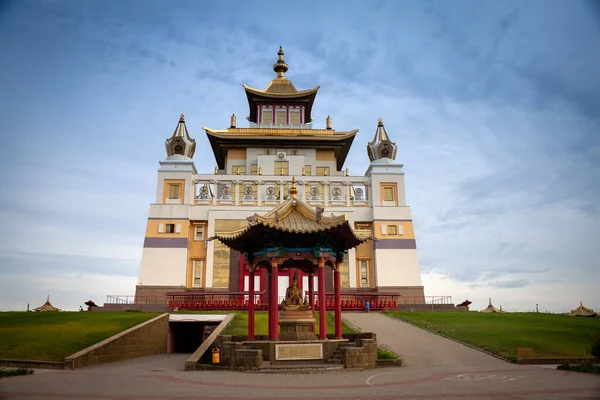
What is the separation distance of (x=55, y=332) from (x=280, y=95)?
36217 millimetres

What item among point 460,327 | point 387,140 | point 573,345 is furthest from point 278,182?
point 573,345

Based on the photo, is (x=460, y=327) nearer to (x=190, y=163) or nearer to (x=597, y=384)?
(x=597, y=384)

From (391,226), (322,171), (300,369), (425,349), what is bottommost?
(300,369)

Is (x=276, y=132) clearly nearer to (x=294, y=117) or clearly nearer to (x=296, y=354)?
(x=294, y=117)

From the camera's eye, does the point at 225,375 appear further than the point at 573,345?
No

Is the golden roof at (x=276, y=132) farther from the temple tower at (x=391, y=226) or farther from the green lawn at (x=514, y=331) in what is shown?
the green lawn at (x=514, y=331)

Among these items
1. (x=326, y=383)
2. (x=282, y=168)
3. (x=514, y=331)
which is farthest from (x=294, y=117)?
(x=326, y=383)

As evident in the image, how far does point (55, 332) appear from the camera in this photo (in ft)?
75.1

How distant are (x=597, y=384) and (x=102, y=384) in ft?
43.4

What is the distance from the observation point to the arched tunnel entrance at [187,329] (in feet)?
94.3

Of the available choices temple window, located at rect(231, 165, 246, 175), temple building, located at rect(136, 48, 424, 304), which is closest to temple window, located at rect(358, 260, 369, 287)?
temple building, located at rect(136, 48, 424, 304)

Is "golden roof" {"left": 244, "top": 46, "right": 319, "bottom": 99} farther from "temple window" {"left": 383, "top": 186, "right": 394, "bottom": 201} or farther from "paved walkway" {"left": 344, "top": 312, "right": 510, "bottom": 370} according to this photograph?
"paved walkway" {"left": 344, "top": 312, "right": 510, "bottom": 370}

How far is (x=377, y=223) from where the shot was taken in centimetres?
4522

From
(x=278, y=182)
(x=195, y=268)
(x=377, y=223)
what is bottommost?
(x=195, y=268)
